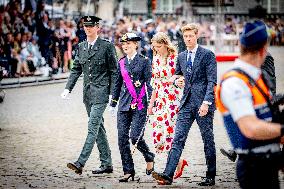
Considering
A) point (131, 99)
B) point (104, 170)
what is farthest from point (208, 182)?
point (104, 170)

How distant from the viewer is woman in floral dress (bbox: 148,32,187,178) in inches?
356

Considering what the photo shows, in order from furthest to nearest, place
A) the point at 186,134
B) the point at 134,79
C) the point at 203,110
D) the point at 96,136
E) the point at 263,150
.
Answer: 1. the point at 96,136
2. the point at 134,79
3. the point at 186,134
4. the point at 203,110
5. the point at 263,150

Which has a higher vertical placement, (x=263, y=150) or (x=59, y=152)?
(x=263, y=150)

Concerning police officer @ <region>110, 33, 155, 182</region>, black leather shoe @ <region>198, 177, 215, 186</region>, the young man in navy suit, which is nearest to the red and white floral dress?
police officer @ <region>110, 33, 155, 182</region>

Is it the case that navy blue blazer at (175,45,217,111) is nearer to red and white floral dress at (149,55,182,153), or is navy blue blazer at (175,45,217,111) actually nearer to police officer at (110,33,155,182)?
police officer at (110,33,155,182)

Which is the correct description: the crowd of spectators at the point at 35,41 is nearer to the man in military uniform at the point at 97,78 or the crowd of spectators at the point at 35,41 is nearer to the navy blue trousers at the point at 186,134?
the man in military uniform at the point at 97,78

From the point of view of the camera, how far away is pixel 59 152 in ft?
33.9

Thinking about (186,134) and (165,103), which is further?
(165,103)

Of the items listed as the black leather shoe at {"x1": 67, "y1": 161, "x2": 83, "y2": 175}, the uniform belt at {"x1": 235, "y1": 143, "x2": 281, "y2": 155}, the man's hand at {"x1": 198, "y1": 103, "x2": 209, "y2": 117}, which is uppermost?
the uniform belt at {"x1": 235, "y1": 143, "x2": 281, "y2": 155}

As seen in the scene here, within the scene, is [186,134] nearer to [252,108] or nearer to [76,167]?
[76,167]

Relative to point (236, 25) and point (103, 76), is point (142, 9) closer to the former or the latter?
point (236, 25)

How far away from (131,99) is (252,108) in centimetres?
451

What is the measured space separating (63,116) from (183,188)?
763 centimetres

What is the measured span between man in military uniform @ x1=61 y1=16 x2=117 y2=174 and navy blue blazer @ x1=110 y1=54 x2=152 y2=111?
18cm
